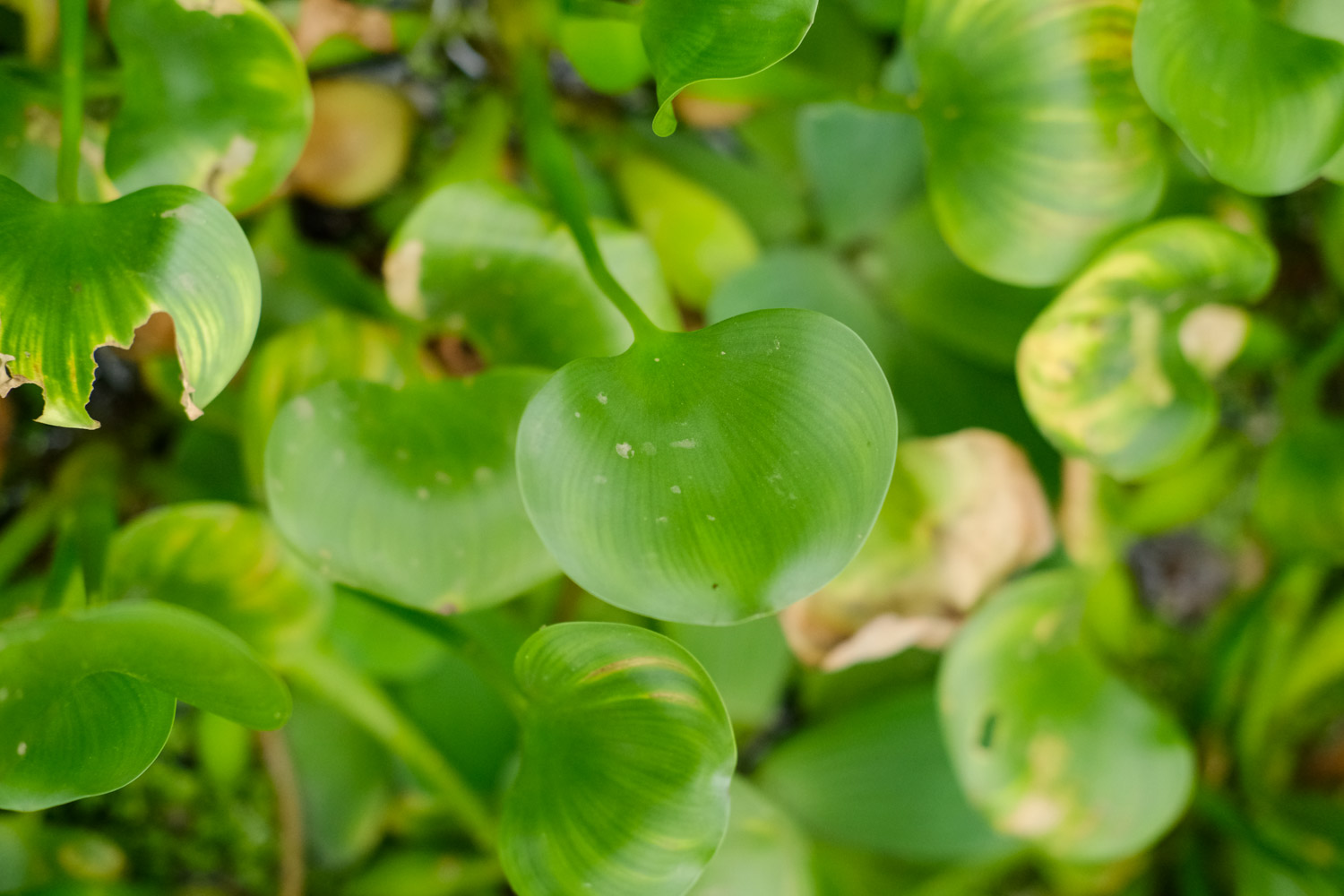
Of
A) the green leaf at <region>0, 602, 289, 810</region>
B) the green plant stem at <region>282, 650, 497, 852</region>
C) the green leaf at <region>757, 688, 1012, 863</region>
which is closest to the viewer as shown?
the green leaf at <region>0, 602, 289, 810</region>

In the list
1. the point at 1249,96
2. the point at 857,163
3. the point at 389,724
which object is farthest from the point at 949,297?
the point at 389,724

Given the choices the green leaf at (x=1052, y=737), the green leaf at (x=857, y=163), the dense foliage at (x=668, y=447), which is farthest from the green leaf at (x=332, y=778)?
the green leaf at (x=857, y=163)

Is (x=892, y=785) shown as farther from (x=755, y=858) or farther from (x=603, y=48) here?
(x=603, y=48)

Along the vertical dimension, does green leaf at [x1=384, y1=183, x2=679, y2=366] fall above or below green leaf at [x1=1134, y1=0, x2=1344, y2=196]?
below

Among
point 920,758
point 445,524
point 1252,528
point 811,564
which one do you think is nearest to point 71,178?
point 445,524

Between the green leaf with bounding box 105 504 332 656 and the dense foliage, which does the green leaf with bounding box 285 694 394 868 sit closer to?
the dense foliage

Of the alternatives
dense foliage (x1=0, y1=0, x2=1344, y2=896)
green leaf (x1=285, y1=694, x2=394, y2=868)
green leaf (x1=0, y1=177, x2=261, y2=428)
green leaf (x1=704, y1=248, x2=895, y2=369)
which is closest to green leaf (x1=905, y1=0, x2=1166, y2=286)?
dense foliage (x1=0, y1=0, x2=1344, y2=896)

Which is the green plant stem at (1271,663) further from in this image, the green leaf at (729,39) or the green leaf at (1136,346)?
the green leaf at (729,39)

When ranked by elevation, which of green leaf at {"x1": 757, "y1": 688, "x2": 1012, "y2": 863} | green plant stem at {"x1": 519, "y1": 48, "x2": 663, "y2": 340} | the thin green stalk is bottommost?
green leaf at {"x1": 757, "y1": 688, "x2": 1012, "y2": 863}
